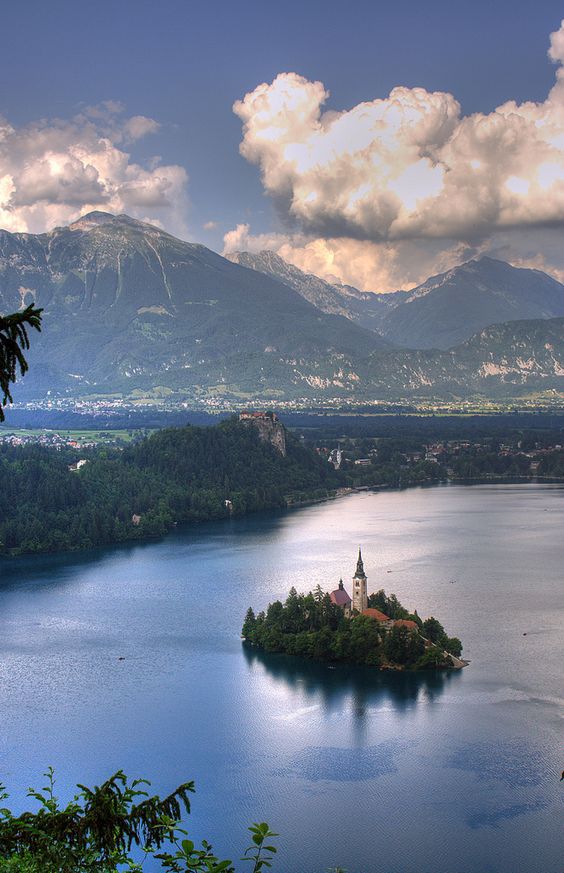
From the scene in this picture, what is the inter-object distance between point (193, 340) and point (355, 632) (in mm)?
149011

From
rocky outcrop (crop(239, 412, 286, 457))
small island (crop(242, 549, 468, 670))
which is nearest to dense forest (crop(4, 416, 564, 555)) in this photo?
rocky outcrop (crop(239, 412, 286, 457))

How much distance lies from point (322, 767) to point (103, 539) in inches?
1274

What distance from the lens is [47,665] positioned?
29.2 metres

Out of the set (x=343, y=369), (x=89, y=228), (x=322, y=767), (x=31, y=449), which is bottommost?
(x=322, y=767)

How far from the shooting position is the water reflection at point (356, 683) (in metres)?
26.1

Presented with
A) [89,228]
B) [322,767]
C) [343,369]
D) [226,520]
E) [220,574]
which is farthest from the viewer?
[89,228]

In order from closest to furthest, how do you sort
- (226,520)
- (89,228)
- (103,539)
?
(103,539) < (226,520) < (89,228)

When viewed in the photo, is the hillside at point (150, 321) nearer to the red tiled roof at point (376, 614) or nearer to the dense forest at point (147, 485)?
the dense forest at point (147, 485)

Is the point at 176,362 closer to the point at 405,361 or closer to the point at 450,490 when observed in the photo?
the point at 405,361

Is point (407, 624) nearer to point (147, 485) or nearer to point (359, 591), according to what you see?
point (359, 591)

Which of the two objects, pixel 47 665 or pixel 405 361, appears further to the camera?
pixel 405 361

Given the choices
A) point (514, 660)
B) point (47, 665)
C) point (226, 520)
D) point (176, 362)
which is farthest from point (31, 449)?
point (176, 362)

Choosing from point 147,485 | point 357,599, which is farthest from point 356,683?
point 147,485

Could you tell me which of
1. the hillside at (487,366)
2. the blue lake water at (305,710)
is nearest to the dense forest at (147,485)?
the blue lake water at (305,710)
